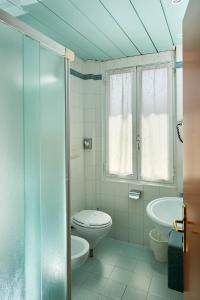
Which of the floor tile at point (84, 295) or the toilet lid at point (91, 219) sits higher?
the toilet lid at point (91, 219)

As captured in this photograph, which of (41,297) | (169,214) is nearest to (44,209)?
(41,297)

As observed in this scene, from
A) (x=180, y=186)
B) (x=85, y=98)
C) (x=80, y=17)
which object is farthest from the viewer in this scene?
(x=85, y=98)

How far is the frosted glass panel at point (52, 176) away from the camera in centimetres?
114

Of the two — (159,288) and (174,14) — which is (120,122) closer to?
(174,14)

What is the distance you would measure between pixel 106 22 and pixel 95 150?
4.91ft

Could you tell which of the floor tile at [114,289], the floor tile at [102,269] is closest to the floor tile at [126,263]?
the floor tile at [102,269]

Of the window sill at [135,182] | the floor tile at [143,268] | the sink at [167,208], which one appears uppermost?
the window sill at [135,182]

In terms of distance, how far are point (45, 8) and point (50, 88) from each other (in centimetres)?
Result: 84

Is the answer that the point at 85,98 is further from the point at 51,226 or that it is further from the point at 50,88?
the point at 51,226

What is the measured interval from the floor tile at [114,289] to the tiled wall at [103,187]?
76 cm

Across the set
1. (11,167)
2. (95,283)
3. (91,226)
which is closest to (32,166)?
(11,167)

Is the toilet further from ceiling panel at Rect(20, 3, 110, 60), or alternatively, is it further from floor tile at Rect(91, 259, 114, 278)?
ceiling panel at Rect(20, 3, 110, 60)

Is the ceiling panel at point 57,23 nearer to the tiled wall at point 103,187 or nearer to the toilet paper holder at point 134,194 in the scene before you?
the tiled wall at point 103,187

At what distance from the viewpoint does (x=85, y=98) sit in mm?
2871
